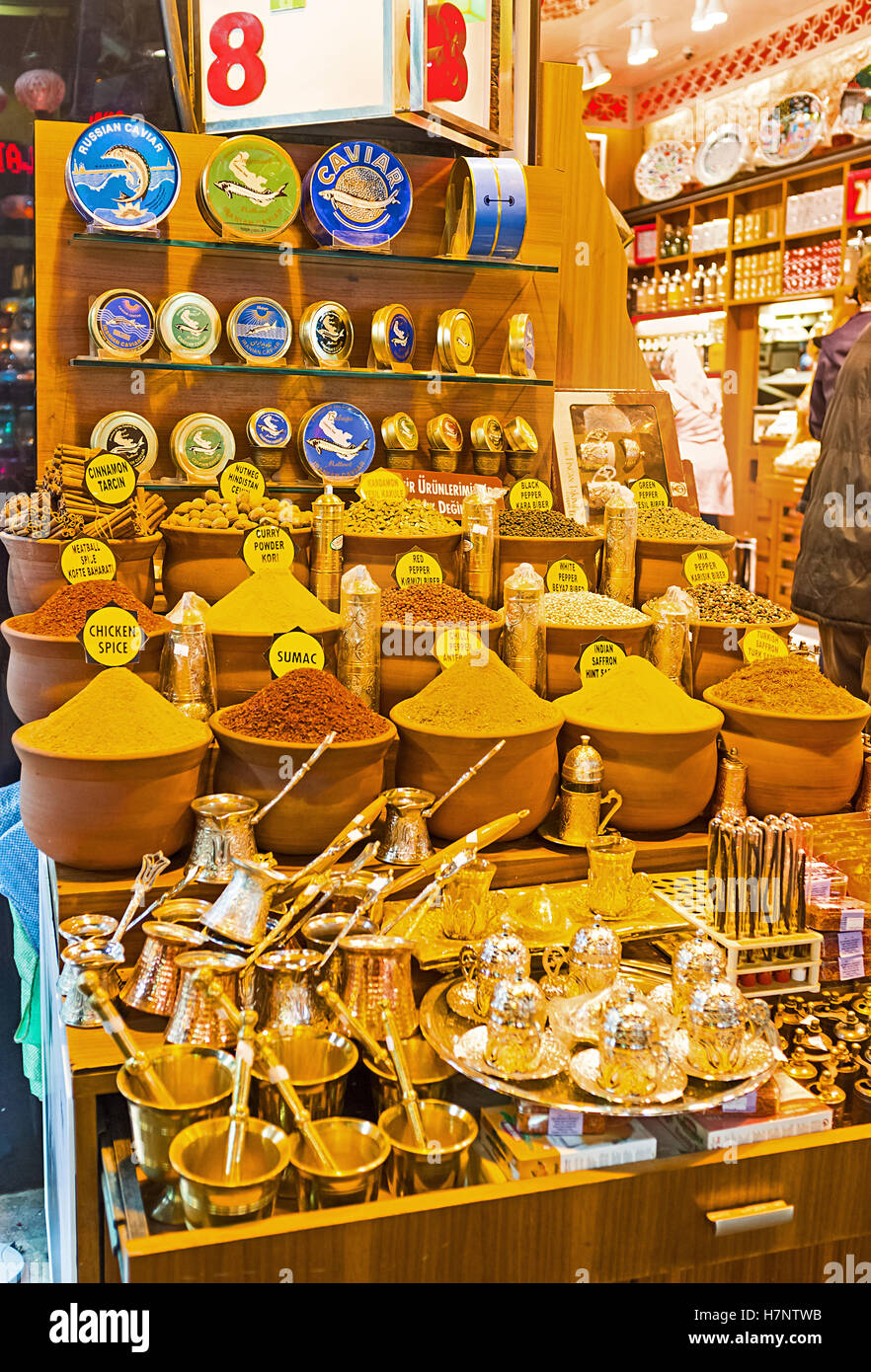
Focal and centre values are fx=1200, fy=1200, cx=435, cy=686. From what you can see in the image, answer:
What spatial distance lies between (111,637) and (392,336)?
1.17m

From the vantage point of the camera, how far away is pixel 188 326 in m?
2.49

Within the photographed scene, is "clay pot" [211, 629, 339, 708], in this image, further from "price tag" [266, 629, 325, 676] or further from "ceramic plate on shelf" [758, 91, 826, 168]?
"ceramic plate on shelf" [758, 91, 826, 168]

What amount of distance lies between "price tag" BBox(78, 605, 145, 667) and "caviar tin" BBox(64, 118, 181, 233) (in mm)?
1009

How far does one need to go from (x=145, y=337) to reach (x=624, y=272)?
137cm

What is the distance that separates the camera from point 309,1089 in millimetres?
1329

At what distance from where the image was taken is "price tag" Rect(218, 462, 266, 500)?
2.39 meters

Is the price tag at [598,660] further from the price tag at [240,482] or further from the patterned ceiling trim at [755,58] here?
the patterned ceiling trim at [755,58]

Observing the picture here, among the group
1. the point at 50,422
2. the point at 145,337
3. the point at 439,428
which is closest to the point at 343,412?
the point at 439,428

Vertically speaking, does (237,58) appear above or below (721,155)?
below

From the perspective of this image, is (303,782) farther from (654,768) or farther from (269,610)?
(654,768)

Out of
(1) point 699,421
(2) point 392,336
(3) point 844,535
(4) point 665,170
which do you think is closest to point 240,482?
(2) point 392,336

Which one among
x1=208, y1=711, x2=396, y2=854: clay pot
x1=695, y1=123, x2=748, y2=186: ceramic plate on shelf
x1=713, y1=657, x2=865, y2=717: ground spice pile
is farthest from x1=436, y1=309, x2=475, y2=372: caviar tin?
x1=695, y1=123, x2=748, y2=186: ceramic plate on shelf

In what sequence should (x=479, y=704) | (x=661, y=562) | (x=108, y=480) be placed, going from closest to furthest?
(x=479, y=704) → (x=108, y=480) → (x=661, y=562)
